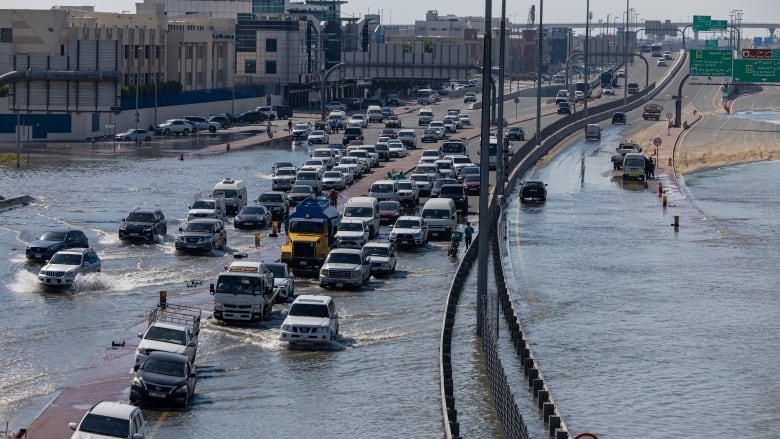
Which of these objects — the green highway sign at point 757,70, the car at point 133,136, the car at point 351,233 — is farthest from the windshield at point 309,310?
the green highway sign at point 757,70

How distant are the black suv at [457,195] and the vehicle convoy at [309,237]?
18052mm

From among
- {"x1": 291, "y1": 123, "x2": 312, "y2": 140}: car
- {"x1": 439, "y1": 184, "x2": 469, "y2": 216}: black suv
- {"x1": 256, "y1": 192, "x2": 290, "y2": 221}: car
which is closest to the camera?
{"x1": 256, "y1": 192, "x2": 290, "y2": 221}: car

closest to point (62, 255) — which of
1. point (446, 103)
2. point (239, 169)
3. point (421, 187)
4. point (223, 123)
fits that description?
point (421, 187)

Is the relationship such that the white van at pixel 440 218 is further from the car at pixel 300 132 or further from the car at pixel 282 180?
the car at pixel 300 132

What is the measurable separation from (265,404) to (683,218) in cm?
4614

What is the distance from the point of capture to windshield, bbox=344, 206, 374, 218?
63.8 metres

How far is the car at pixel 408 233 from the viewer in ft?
203

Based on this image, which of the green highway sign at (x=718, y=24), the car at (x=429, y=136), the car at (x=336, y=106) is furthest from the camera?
the green highway sign at (x=718, y=24)

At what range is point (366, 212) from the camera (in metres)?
64.1

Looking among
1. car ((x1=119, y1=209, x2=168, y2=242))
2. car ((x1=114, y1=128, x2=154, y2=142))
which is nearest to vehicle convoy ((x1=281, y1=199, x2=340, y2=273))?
car ((x1=119, y1=209, x2=168, y2=242))

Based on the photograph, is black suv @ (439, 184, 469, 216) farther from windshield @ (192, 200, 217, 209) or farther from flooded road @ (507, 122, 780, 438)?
windshield @ (192, 200, 217, 209)

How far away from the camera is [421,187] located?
8175cm

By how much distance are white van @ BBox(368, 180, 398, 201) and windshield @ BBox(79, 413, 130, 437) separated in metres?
46.1

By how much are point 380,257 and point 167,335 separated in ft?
60.4
